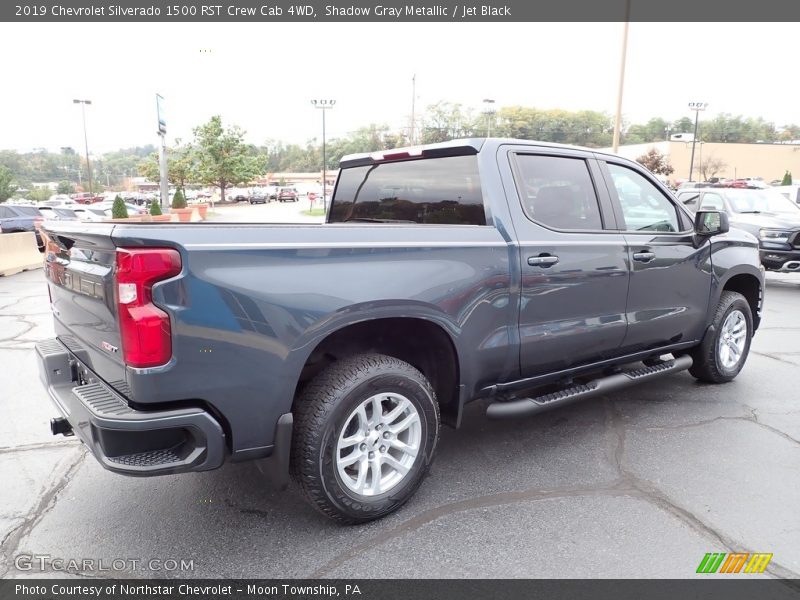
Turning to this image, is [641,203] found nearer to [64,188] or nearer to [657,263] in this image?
[657,263]

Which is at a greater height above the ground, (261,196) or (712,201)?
(712,201)

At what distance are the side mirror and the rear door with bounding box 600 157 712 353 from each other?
0.25 feet

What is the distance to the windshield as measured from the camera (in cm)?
1199

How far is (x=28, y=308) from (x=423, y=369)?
26.4ft

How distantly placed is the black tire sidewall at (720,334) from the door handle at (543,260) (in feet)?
7.24

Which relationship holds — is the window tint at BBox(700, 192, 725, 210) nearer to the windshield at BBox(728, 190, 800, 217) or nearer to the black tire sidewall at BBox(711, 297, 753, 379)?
the windshield at BBox(728, 190, 800, 217)

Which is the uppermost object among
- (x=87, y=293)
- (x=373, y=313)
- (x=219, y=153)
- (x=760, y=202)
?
(x=219, y=153)

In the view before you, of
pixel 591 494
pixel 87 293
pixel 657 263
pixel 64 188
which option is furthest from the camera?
pixel 64 188

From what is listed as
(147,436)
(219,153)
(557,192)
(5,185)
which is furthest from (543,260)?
(5,185)

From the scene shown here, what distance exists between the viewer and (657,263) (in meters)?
4.09

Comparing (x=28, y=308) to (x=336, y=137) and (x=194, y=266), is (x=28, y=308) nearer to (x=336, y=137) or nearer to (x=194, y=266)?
(x=194, y=266)

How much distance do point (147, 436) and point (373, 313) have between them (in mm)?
1110

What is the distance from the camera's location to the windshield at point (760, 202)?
12.0 meters

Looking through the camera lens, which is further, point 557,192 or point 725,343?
point 725,343
